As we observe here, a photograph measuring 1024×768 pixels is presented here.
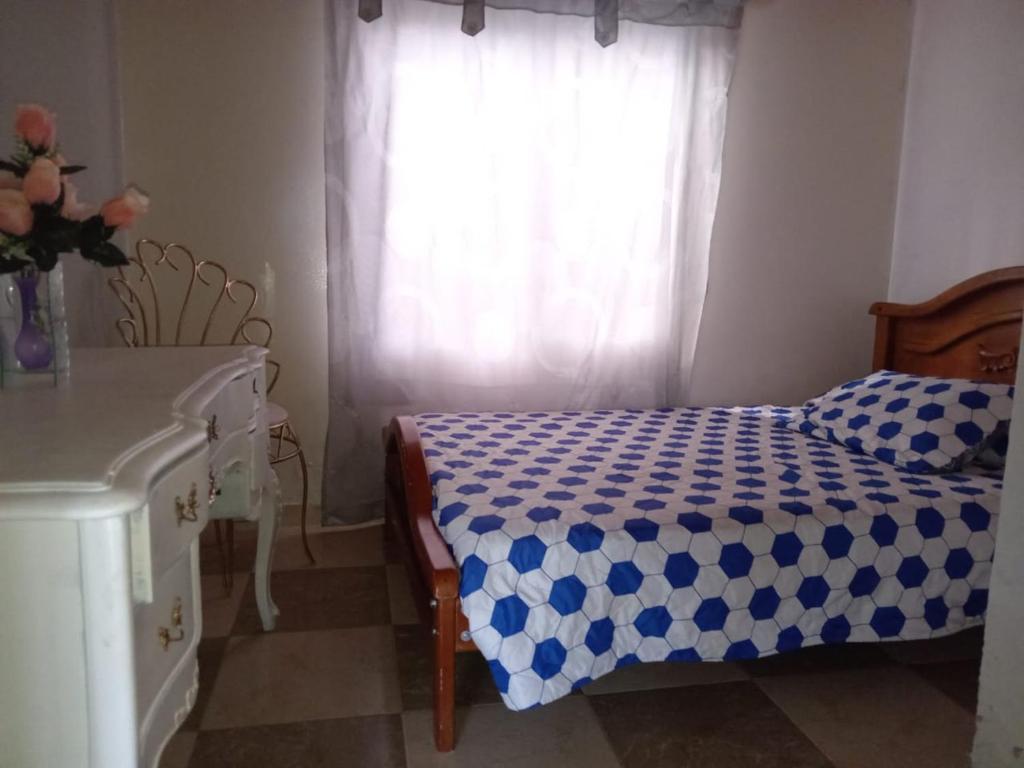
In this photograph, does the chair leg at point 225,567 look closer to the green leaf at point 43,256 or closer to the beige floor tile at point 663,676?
the beige floor tile at point 663,676

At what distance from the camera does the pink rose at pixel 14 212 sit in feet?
3.94

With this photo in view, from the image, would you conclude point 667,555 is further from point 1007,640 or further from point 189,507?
point 189,507

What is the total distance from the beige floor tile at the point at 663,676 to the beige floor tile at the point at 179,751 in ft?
3.19

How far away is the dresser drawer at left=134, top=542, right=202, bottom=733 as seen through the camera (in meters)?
0.91

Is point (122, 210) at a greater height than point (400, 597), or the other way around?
point (122, 210)

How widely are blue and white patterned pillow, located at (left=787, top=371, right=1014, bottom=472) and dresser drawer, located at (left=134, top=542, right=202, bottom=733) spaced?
2136mm

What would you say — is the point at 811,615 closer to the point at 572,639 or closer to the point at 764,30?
the point at 572,639

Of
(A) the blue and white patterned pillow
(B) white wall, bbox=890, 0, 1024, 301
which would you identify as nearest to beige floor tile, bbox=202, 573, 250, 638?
(A) the blue and white patterned pillow

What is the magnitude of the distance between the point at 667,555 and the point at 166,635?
3.87ft

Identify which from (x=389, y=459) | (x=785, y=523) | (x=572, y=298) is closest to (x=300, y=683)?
(x=389, y=459)

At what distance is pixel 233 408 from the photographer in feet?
5.94

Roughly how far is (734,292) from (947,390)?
1.21 metres

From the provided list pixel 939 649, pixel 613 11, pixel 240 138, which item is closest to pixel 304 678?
pixel 939 649

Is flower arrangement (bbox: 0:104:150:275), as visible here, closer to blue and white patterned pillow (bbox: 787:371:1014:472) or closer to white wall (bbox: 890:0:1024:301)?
blue and white patterned pillow (bbox: 787:371:1014:472)
